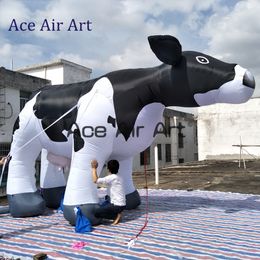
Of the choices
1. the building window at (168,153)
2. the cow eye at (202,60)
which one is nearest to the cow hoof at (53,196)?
the cow eye at (202,60)

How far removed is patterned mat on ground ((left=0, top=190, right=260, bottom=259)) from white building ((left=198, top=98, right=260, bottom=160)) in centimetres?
2011

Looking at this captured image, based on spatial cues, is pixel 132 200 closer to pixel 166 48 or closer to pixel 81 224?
pixel 81 224

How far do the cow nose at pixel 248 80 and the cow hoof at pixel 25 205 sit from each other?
394 centimetres

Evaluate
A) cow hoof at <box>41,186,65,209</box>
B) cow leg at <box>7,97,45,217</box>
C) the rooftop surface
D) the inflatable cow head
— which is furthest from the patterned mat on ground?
the inflatable cow head

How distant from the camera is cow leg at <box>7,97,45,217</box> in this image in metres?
6.36

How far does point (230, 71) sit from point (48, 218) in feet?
12.3

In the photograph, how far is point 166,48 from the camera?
17.3 ft

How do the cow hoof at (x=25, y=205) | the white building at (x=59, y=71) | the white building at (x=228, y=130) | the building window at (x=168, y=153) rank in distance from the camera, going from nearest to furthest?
the cow hoof at (x=25, y=205) < the white building at (x=59, y=71) < the white building at (x=228, y=130) < the building window at (x=168, y=153)

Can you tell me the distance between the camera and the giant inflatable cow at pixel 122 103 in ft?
17.3

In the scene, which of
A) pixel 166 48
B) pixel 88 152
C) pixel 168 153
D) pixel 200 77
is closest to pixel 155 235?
pixel 88 152

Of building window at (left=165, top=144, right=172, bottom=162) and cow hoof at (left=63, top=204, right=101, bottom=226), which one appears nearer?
cow hoof at (left=63, top=204, right=101, bottom=226)

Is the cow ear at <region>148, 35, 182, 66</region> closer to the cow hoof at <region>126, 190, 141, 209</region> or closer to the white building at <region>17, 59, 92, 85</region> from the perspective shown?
the cow hoof at <region>126, 190, 141, 209</region>

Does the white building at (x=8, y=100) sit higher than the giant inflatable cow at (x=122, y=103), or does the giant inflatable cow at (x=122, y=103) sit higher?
the white building at (x=8, y=100)

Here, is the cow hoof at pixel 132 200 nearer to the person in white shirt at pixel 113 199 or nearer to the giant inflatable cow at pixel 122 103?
the giant inflatable cow at pixel 122 103
